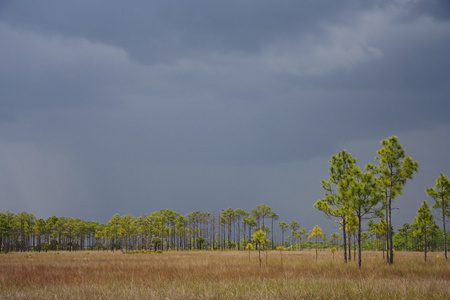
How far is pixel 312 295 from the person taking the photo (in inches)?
402

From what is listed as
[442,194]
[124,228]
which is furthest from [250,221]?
[442,194]

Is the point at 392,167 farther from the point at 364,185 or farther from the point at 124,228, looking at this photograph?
the point at 124,228

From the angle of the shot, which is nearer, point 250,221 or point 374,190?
point 374,190

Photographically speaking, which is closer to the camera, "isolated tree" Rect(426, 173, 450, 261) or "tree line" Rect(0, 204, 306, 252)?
"isolated tree" Rect(426, 173, 450, 261)

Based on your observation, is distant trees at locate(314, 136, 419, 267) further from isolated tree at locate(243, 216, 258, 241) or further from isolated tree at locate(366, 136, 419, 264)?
isolated tree at locate(243, 216, 258, 241)

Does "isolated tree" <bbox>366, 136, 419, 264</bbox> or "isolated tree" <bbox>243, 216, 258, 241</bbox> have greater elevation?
"isolated tree" <bbox>366, 136, 419, 264</bbox>

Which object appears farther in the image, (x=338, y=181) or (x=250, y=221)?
(x=250, y=221)

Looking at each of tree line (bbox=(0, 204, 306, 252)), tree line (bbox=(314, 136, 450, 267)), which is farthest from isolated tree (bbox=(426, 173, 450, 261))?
tree line (bbox=(0, 204, 306, 252))

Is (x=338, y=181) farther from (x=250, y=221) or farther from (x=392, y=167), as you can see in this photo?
(x=250, y=221)

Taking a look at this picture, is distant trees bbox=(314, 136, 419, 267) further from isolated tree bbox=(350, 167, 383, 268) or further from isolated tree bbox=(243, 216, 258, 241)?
isolated tree bbox=(243, 216, 258, 241)

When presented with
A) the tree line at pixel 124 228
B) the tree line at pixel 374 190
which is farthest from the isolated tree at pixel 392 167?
the tree line at pixel 124 228

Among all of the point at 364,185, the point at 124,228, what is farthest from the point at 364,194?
the point at 124,228

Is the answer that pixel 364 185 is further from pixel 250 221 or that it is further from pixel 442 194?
pixel 250 221

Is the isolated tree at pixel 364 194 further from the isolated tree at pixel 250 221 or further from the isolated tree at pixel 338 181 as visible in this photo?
the isolated tree at pixel 250 221
